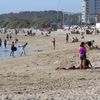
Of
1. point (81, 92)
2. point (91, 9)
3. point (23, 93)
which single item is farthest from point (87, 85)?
point (91, 9)

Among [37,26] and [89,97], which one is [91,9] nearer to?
[37,26]

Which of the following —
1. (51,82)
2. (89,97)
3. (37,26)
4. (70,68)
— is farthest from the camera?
(37,26)

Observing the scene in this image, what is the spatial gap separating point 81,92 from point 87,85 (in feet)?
5.19

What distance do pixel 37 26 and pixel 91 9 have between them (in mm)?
40569

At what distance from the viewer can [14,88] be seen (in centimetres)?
1241

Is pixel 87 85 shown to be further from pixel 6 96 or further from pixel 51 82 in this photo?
pixel 6 96

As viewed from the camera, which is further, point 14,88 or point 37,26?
point 37,26

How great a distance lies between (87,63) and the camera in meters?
17.8

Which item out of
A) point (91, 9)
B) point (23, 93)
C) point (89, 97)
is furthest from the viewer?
point (91, 9)

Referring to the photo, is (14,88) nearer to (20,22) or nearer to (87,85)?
(87,85)

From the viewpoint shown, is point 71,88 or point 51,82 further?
point 51,82

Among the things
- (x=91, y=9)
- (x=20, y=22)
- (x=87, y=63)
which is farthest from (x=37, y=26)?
(x=87, y=63)

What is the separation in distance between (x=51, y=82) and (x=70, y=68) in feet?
12.6

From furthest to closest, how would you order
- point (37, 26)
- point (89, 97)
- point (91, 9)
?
point (91, 9)
point (37, 26)
point (89, 97)
